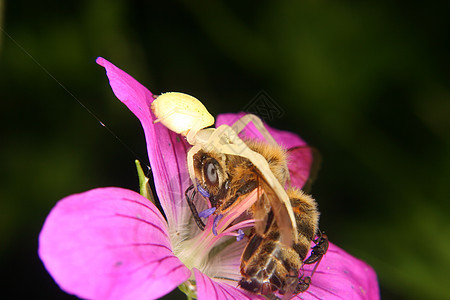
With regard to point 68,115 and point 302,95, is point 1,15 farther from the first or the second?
point 302,95

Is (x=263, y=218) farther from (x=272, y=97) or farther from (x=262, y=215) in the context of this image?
(x=272, y=97)

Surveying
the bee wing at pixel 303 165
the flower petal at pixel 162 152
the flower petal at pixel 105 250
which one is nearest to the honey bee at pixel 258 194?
the flower petal at pixel 162 152

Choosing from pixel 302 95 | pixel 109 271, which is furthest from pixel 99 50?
pixel 109 271

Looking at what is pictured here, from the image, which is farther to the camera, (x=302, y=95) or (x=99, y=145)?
(x=302, y=95)

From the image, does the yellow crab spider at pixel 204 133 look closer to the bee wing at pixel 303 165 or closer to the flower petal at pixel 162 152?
the flower petal at pixel 162 152

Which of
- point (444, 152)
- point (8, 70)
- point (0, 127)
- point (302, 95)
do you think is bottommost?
point (0, 127)

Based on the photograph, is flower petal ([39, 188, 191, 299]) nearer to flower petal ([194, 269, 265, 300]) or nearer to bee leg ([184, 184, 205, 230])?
flower petal ([194, 269, 265, 300])

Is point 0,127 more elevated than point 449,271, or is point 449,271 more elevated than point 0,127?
point 449,271
